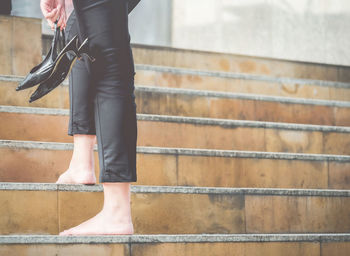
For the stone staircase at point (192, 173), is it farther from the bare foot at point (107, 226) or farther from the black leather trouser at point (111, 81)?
the black leather trouser at point (111, 81)

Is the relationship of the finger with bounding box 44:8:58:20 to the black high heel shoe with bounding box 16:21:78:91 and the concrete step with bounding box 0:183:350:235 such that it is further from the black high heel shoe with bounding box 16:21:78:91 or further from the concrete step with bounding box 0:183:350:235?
the concrete step with bounding box 0:183:350:235

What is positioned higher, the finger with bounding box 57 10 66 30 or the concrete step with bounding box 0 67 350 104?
the finger with bounding box 57 10 66 30

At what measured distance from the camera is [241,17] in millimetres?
7320

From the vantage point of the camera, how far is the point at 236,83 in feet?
19.1

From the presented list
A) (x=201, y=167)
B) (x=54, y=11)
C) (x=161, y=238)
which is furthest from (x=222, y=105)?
(x=161, y=238)

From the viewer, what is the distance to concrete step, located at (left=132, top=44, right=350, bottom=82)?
6.27 meters

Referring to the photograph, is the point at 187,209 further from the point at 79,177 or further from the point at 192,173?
the point at 79,177

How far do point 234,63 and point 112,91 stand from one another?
3.93m

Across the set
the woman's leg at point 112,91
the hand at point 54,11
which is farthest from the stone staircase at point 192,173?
the hand at point 54,11

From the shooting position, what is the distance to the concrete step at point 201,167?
3609 mm

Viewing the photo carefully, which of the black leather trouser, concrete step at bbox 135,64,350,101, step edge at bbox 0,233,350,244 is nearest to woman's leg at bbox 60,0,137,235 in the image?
the black leather trouser

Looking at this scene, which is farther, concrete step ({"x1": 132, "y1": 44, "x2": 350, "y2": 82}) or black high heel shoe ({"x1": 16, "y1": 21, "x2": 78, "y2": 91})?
concrete step ({"x1": 132, "y1": 44, "x2": 350, "y2": 82})

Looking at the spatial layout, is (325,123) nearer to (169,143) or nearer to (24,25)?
(169,143)

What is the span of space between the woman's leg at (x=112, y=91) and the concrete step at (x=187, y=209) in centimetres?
47
